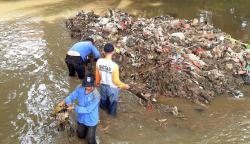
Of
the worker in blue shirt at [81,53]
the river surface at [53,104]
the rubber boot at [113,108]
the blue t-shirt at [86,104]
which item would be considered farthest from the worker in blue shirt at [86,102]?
the worker in blue shirt at [81,53]

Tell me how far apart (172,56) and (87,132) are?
3812 millimetres

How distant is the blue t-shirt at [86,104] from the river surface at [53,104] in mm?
834

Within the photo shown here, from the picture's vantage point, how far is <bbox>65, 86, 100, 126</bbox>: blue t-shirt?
243 inches

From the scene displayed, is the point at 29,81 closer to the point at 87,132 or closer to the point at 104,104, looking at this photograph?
the point at 104,104

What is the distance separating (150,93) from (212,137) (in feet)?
6.43

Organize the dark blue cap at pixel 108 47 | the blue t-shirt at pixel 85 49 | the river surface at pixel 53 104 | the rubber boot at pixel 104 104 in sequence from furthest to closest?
the blue t-shirt at pixel 85 49 < the rubber boot at pixel 104 104 < the river surface at pixel 53 104 < the dark blue cap at pixel 108 47

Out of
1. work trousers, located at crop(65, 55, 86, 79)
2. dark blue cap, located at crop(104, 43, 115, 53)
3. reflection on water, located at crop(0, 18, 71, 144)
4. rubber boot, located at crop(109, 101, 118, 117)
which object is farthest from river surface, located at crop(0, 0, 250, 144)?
dark blue cap, located at crop(104, 43, 115, 53)

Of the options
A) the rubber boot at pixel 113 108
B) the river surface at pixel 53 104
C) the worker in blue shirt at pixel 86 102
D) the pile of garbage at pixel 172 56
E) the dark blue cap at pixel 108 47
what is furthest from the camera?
the pile of garbage at pixel 172 56

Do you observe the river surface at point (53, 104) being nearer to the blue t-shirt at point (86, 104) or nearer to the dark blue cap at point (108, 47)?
the blue t-shirt at point (86, 104)

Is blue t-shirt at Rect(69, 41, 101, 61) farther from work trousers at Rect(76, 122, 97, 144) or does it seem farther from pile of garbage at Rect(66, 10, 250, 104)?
work trousers at Rect(76, 122, 97, 144)

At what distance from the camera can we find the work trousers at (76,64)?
342 inches

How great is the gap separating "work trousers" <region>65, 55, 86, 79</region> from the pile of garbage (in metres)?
1.09

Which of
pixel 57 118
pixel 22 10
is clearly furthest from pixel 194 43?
pixel 22 10

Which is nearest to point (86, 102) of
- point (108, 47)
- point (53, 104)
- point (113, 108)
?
point (108, 47)
